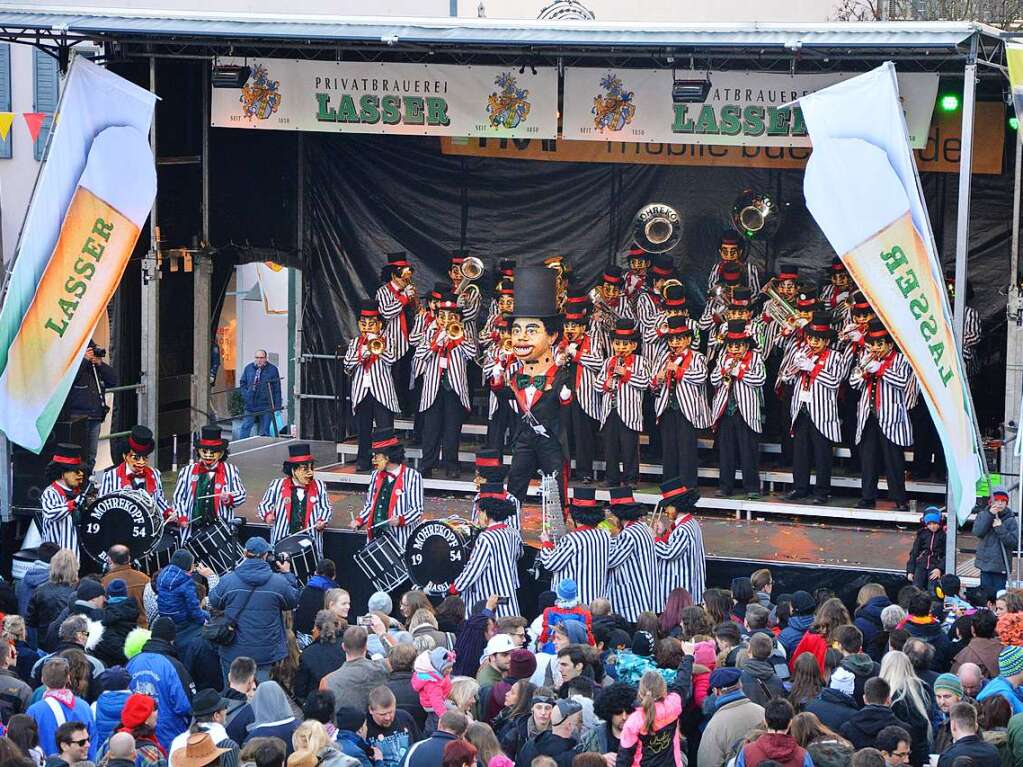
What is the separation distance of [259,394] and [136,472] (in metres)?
5.57

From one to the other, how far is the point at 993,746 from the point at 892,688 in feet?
2.55

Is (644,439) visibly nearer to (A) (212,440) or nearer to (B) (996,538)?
(A) (212,440)

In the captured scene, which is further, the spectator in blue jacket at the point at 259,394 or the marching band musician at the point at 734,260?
the spectator in blue jacket at the point at 259,394

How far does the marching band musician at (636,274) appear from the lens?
1473 cm

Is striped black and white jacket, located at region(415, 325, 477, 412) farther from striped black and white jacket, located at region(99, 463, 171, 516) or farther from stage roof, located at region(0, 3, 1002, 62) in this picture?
striped black and white jacket, located at region(99, 463, 171, 516)

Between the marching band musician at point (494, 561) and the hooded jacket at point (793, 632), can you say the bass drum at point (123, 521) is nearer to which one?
the marching band musician at point (494, 561)

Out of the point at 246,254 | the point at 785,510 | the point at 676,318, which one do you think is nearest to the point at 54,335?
the point at 246,254

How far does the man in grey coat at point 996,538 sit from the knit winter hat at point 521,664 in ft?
14.4

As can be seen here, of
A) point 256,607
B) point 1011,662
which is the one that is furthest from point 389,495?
point 1011,662

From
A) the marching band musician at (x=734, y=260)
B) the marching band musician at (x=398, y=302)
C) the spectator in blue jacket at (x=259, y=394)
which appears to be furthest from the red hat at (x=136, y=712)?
the spectator in blue jacket at (x=259, y=394)

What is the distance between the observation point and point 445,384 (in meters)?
14.5

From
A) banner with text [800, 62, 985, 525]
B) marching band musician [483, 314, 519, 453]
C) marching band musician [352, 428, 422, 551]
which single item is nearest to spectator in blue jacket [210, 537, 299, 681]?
marching band musician [352, 428, 422, 551]

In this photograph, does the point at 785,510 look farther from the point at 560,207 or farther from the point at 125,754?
the point at 125,754

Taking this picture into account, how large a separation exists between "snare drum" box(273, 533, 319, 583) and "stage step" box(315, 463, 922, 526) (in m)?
2.31
